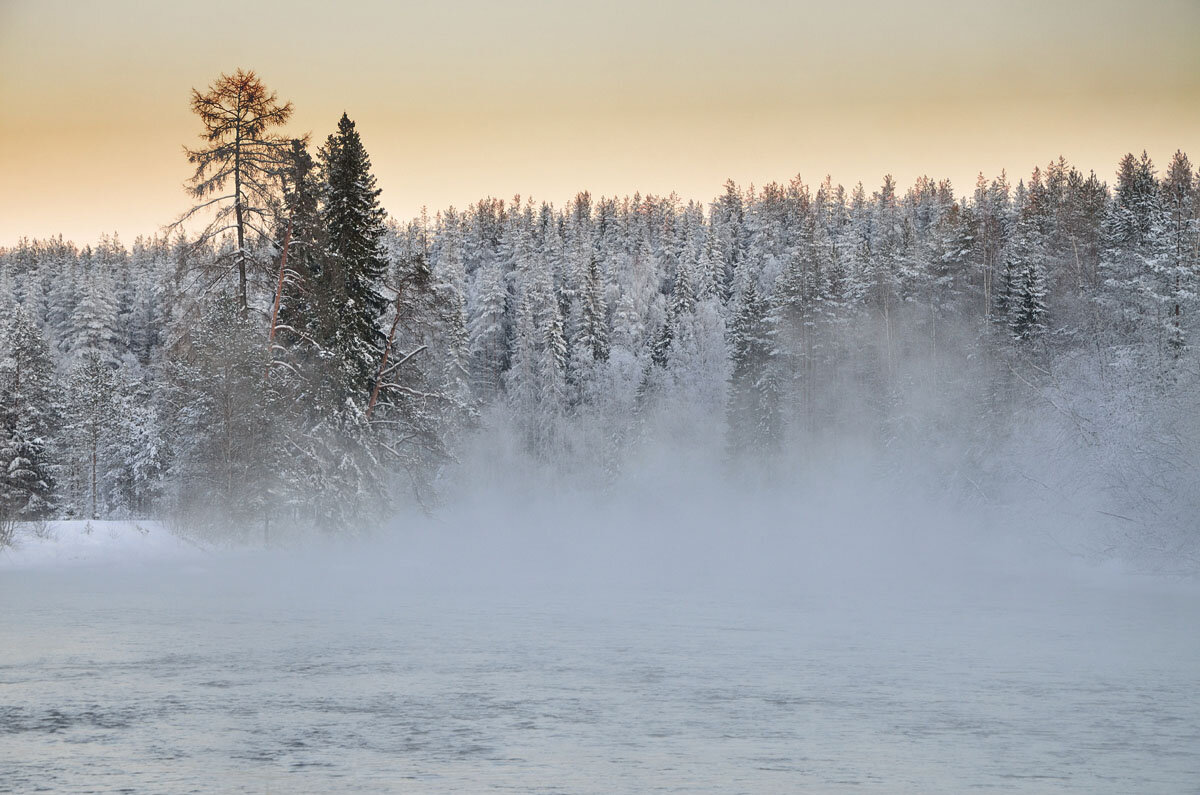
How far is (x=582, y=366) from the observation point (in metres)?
101

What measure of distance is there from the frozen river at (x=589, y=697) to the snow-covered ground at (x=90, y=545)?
8.09m

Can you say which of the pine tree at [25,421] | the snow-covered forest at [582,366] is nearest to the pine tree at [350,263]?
the snow-covered forest at [582,366]

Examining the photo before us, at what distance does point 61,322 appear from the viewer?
108m

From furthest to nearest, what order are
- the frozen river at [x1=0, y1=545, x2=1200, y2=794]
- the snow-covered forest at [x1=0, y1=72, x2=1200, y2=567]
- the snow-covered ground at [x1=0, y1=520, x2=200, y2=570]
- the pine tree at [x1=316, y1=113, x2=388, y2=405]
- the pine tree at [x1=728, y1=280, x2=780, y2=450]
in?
1. the pine tree at [x1=728, y1=280, x2=780, y2=450]
2. the pine tree at [x1=316, y1=113, x2=388, y2=405]
3. the snow-covered forest at [x1=0, y1=72, x2=1200, y2=567]
4. the snow-covered ground at [x1=0, y1=520, x2=200, y2=570]
5. the frozen river at [x1=0, y1=545, x2=1200, y2=794]

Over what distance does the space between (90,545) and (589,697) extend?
77.2ft

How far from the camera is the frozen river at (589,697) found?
9227mm

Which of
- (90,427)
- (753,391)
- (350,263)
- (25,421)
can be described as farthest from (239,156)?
(753,391)

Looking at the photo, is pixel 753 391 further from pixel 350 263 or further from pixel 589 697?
pixel 589 697

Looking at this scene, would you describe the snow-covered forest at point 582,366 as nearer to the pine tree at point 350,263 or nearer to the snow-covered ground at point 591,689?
the pine tree at point 350,263

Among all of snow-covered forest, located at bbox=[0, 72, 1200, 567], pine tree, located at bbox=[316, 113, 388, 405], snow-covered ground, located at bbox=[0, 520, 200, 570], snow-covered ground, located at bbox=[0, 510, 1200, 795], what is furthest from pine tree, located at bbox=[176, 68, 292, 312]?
snow-covered ground, located at bbox=[0, 510, 1200, 795]

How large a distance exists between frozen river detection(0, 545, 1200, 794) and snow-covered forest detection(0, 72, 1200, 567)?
35.2ft

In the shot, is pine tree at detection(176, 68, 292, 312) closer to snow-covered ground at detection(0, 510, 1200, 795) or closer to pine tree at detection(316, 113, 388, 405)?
pine tree at detection(316, 113, 388, 405)

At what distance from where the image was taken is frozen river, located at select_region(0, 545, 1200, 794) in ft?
30.3

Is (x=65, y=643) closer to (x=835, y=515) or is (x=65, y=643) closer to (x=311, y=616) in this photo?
(x=311, y=616)
